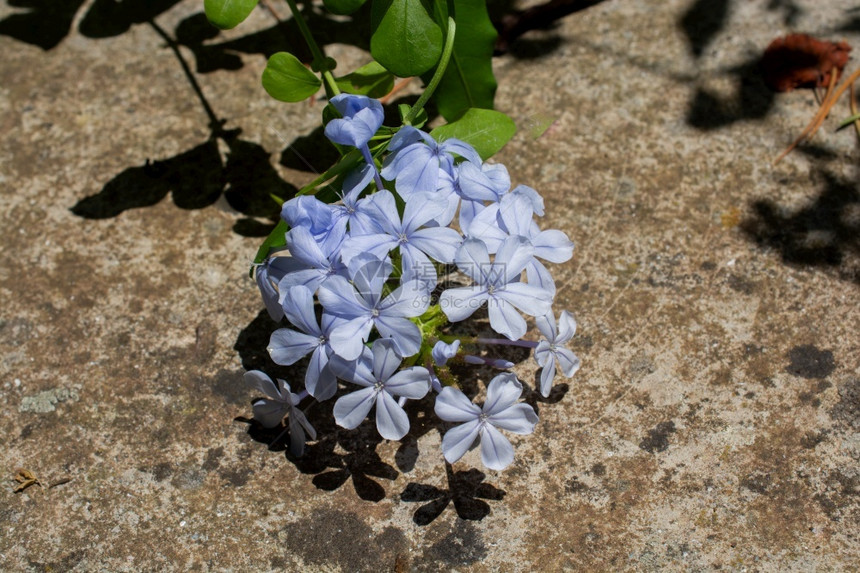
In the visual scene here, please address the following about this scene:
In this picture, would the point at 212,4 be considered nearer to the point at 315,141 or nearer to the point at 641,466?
the point at 315,141

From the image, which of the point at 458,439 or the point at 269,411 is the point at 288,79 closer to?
the point at 269,411

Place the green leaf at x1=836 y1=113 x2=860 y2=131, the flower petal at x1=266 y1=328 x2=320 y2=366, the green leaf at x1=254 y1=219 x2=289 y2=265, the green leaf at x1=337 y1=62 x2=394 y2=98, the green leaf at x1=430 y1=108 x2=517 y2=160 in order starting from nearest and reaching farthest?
the flower petal at x1=266 y1=328 x2=320 y2=366, the green leaf at x1=254 y1=219 x2=289 y2=265, the green leaf at x1=430 y1=108 x2=517 y2=160, the green leaf at x1=337 y1=62 x2=394 y2=98, the green leaf at x1=836 y1=113 x2=860 y2=131

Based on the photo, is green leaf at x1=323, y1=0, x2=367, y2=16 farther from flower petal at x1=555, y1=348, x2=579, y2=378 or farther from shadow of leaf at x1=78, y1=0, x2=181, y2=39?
shadow of leaf at x1=78, y1=0, x2=181, y2=39

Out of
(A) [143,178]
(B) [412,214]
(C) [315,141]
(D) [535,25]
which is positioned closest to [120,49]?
(A) [143,178]

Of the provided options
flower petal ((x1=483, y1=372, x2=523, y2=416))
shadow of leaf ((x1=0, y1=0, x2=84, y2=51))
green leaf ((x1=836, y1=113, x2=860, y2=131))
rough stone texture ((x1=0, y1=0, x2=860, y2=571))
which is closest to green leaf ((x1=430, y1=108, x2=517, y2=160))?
rough stone texture ((x1=0, y1=0, x2=860, y2=571))

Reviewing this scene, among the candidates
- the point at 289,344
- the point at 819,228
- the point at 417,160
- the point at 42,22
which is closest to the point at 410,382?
Result: the point at 289,344

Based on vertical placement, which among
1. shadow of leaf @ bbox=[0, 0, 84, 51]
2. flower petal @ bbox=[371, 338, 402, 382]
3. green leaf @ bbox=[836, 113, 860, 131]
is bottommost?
shadow of leaf @ bbox=[0, 0, 84, 51]
